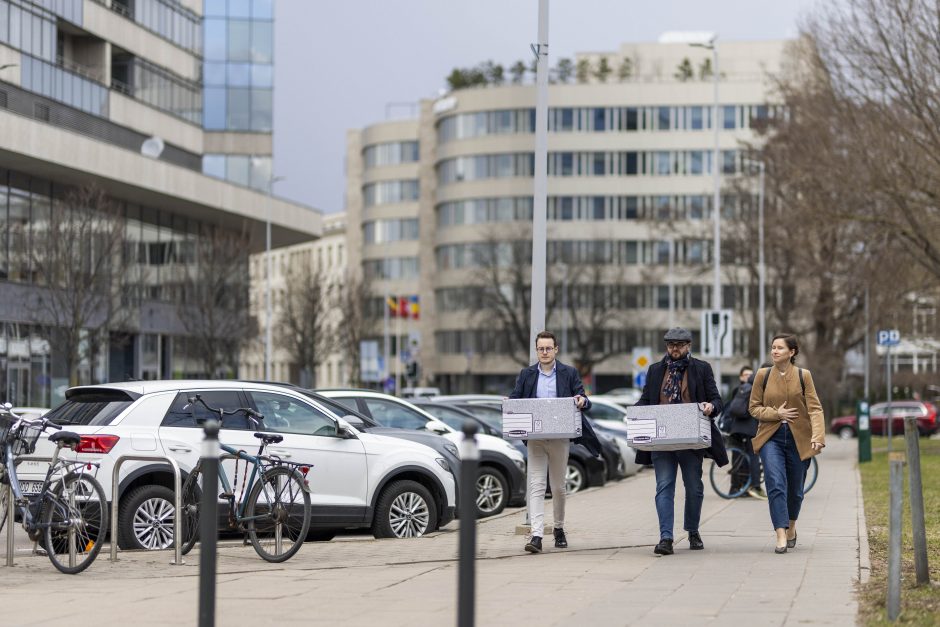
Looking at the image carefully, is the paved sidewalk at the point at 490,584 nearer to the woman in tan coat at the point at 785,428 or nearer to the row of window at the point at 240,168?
the woman in tan coat at the point at 785,428

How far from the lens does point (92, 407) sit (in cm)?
1386

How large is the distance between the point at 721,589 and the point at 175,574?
412 cm

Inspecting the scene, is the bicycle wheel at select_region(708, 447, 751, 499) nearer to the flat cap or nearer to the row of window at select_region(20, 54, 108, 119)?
the flat cap

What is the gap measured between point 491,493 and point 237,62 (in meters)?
52.3

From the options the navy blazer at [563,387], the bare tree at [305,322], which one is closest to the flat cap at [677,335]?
the navy blazer at [563,387]

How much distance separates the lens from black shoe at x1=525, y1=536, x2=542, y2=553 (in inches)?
501

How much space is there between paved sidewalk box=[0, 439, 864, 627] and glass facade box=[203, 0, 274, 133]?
55.8 m

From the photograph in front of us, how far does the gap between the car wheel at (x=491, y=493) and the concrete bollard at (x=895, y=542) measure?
10.3 meters

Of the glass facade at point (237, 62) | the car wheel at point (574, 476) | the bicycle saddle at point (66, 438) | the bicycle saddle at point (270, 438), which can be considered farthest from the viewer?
the glass facade at point (237, 62)

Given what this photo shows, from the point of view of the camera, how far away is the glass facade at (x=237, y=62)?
6812 centimetres

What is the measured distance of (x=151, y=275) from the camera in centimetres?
5538

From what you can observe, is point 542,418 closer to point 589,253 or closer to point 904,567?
point 904,567

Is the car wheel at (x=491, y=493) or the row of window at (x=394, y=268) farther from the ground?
the row of window at (x=394, y=268)

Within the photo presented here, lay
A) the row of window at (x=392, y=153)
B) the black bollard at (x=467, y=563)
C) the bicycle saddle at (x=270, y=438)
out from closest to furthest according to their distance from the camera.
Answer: the black bollard at (x=467, y=563), the bicycle saddle at (x=270, y=438), the row of window at (x=392, y=153)
